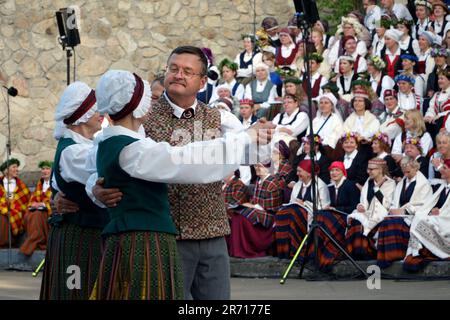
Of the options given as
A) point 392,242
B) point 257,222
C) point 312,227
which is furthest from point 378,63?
point 312,227

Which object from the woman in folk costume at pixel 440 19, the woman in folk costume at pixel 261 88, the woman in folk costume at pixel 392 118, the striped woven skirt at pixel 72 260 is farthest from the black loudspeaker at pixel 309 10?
the woman in folk costume at pixel 440 19

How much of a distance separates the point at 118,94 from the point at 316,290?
455 cm

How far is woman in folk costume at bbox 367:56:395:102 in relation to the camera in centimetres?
1295

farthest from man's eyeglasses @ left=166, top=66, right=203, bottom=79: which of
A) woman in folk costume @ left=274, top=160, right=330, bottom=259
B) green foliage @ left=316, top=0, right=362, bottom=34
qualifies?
green foliage @ left=316, top=0, right=362, bottom=34

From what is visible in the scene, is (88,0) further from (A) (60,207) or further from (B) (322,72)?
(A) (60,207)

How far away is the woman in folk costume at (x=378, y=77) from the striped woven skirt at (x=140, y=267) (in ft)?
27.2

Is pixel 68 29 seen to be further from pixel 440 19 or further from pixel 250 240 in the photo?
pixel 440 19

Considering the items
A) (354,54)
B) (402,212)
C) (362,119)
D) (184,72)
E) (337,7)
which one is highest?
(337,7)

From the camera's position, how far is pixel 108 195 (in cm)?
467

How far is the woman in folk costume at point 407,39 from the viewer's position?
13580 millimetres

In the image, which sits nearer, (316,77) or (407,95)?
(407,95)

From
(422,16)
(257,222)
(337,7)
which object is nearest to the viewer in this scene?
(257,222)

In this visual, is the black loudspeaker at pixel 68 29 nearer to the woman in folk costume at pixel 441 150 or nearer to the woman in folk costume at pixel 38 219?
the woman in folk costume at pixel 38 219
